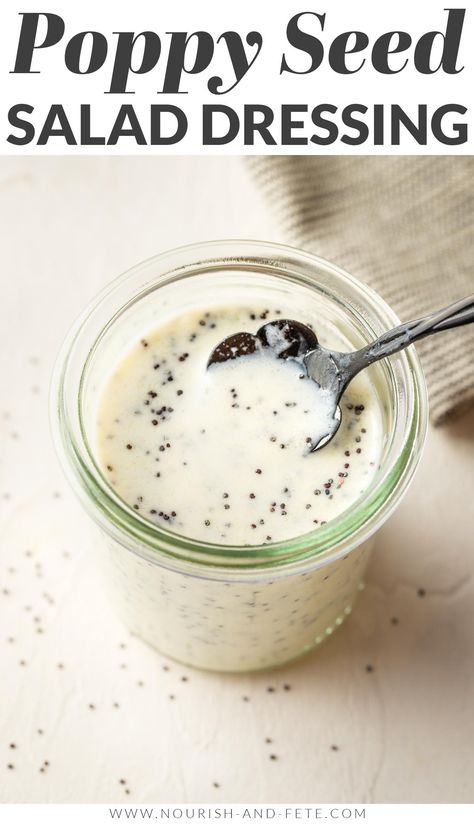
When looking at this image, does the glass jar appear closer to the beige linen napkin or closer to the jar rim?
the jar rim

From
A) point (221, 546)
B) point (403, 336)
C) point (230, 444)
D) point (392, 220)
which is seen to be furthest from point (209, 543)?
point (392, 220)

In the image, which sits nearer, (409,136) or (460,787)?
(460,787)

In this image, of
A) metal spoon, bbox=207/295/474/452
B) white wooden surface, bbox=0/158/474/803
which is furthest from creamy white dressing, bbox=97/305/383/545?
white wooden surface, bbox=0/158/474/803

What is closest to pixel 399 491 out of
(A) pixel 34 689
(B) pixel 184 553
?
(B) pixel 184 553

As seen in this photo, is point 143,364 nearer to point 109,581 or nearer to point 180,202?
point 109,581

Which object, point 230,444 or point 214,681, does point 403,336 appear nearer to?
point 230,444
